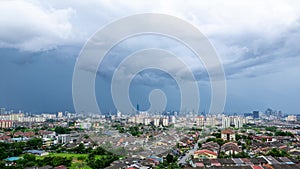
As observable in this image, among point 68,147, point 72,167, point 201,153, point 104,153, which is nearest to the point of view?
point 72,167

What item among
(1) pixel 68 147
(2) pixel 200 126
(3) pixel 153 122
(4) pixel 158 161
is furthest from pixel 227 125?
(4) pixel 158 161

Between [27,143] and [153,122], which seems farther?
[153,122]

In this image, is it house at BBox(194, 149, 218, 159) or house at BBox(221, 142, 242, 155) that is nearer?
house at BBox(194, 149, 218, 159)

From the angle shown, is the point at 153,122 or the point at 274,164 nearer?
the point at 274,164

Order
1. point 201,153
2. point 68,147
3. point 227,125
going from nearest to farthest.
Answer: point 201,153
point 68,147
point 227,125

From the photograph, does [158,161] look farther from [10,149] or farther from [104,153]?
[10,149]

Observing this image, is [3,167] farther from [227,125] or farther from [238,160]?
[227,125]

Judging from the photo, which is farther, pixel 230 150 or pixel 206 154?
pixel 230 150

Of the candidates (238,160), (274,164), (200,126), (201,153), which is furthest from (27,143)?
(200,126)

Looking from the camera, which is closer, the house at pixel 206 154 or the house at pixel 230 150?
the house at pixel 206 154
